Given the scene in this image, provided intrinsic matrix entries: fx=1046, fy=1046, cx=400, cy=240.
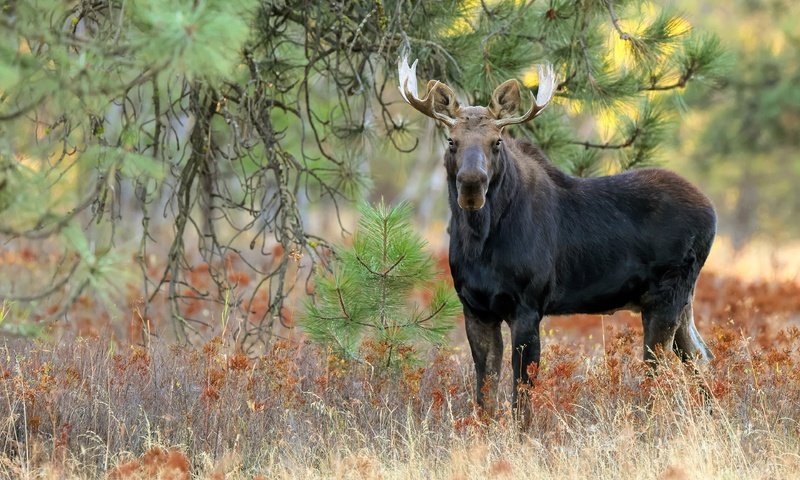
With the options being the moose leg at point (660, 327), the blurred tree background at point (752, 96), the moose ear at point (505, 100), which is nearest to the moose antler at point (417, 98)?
the moose ear at point (505, 100)

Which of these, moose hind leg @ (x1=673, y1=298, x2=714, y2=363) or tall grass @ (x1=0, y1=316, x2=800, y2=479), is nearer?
tall grass @ (x1=0, y1=316, x2=800, y2=479)

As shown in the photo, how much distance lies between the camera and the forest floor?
555cm

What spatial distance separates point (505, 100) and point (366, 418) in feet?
7.16

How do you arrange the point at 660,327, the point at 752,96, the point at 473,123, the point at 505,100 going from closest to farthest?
the point at 473,123, the point at 505,100, the point at 660,327, the point at 752,96

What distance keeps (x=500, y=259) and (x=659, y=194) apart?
1.55 m

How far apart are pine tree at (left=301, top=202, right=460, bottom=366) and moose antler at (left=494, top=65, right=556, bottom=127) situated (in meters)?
0.84

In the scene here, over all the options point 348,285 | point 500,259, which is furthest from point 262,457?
point 500,259

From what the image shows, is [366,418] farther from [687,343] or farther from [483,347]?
[687,343]

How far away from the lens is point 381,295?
6.88 meters

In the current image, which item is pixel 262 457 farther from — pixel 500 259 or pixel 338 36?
pixel 338 36

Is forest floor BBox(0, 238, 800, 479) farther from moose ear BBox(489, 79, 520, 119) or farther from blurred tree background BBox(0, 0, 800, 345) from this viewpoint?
moose ear BBox(489, 79, 520, 119)

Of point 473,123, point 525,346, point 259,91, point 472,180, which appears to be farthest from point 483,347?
point 259,91

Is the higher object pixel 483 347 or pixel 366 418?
pixel 483 347

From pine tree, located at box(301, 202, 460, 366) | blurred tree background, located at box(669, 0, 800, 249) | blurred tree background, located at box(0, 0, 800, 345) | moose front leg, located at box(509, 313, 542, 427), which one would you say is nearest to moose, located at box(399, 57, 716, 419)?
moose front leg, located at box(509, 313, 542, 427)
